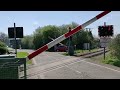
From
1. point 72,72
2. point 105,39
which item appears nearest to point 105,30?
point 105,39

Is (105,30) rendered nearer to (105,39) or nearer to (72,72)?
(105,39)

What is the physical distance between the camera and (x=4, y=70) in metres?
3.22

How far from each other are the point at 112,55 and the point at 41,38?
39.9 metres

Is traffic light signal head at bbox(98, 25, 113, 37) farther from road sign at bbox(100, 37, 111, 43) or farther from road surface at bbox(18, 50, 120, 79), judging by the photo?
road surface at bbox(18, 50, 120, 79)

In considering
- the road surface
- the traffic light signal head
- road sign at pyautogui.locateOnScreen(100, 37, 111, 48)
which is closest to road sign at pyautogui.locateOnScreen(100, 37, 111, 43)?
road sign at pyautogui.locateOnScreen(100, 37, 111, 48)

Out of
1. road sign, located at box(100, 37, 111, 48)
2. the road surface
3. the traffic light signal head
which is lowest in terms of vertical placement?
the road surface

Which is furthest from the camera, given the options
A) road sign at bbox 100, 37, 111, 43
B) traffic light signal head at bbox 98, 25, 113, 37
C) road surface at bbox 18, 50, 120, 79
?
road sign at bbox 100, 37, 111, 43

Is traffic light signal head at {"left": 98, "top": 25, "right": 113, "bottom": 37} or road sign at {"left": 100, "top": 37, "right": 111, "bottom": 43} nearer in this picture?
traffic light signal head at {"left": 98, "top": 25, "right": 113, "bottom": 37}

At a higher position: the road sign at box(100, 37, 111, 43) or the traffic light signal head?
the traffic light signal head
